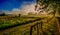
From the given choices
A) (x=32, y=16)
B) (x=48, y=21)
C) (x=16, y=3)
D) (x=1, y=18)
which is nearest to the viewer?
(x=1, y=18)

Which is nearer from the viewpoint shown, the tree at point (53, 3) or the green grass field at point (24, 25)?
the green grass field at point (24, 25)

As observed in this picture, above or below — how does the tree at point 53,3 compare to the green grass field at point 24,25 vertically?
above

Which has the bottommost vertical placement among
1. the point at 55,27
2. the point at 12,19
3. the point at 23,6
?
the point at 55,27

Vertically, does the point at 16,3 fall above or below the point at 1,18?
above

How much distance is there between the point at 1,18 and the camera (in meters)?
3.43

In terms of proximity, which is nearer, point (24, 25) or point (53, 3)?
point (24, 25)

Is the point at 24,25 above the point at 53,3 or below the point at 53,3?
below

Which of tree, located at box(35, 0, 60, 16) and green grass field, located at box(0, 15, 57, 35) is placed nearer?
green grass field, located at box(0, 15, 57, 35)

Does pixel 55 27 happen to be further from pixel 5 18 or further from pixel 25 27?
pixel 5 18

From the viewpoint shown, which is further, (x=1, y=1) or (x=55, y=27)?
(x=55, y=27)

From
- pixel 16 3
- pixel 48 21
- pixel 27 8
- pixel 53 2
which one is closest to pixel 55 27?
pixel 48 21

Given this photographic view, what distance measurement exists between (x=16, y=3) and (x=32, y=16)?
533 mm

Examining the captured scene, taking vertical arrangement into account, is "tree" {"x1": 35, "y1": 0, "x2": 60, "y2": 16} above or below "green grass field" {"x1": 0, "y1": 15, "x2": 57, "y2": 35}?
above

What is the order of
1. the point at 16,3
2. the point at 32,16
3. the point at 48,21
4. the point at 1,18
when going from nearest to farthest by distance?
the point at 1,18 < the point at 16,3 < the point at 32,16 < the point at 48,21
